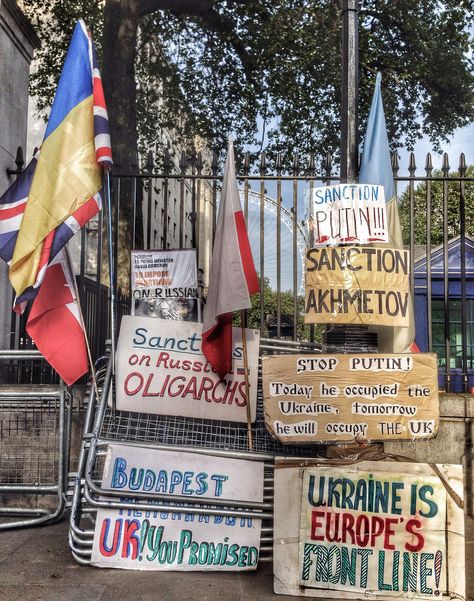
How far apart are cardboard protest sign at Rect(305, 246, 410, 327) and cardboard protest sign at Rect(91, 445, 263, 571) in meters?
1.22

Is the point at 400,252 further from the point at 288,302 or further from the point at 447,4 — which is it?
the point at 288,302

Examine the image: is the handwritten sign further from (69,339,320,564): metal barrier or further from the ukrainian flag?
the ukrainian flag

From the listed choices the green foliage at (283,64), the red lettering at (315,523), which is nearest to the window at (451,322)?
the green foliage at (283,64)

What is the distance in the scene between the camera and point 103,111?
14.9ft

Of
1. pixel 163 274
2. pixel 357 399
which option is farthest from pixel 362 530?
pixel 163 274

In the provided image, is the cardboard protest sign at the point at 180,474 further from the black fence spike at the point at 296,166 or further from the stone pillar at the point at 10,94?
the black fence spike at the point at 296,166

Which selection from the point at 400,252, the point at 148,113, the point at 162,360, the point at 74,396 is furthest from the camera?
the point at 148,113

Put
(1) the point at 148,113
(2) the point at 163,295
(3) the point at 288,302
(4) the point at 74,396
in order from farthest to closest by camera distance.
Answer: (3) the point at 288,302
(1) the point at 148,113
(2) the point at 163,295
(4) the point at 74,396

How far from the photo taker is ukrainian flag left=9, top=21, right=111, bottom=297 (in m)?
4.39

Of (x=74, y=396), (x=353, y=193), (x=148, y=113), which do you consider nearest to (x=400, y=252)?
(x=353, y=193)

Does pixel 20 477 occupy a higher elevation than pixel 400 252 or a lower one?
lower

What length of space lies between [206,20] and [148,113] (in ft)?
9.89

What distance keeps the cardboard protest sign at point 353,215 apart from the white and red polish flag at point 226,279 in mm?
577

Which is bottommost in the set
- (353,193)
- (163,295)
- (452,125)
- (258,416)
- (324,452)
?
(324,452)
